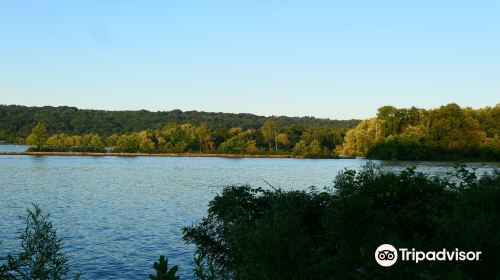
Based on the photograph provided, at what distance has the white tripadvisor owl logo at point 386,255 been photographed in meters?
6.87

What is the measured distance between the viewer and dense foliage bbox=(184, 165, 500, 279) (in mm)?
7941

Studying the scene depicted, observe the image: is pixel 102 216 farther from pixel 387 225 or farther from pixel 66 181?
pixel 66 181

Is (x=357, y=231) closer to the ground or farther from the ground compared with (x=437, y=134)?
closer to the ground

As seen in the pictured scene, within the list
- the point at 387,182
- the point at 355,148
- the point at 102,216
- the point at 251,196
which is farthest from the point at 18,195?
the point at 355,148

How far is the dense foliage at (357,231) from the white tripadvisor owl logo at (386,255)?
0.71 ft

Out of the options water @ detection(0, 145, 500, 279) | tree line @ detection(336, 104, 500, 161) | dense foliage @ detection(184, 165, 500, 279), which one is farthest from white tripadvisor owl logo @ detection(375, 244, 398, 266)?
tree line @ detection(336, 104, 500, 161)

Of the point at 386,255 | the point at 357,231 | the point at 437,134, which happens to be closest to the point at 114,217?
the point at 357,231

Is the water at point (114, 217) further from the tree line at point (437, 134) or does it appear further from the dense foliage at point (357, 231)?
the tree line at point (437, 134)

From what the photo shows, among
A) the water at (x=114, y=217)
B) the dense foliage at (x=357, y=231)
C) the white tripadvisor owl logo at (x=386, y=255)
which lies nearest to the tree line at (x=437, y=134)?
the water at (x=114, y=217)

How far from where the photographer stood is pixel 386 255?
745 cm

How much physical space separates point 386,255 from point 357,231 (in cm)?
456

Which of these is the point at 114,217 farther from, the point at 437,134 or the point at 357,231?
the point at 437,134

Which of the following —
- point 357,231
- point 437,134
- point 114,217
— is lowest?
point 114,217

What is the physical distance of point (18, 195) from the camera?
62156 millimetres
